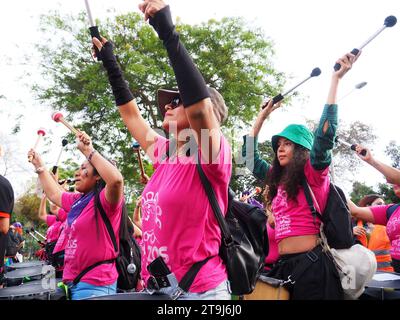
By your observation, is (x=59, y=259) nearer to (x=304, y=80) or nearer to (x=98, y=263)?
(x=98, y=263)

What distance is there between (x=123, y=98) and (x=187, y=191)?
0.99 metres

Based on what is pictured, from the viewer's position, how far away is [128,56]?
1661cm

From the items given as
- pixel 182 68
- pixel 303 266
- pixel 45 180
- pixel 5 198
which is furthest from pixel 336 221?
pixel 45 180

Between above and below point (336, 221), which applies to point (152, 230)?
above

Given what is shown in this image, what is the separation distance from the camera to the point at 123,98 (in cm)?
295

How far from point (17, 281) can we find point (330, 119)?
4631 millimetres

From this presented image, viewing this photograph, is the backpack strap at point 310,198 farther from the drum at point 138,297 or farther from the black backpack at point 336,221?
the drum at point 138,297

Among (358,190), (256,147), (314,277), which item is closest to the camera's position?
(314,277)

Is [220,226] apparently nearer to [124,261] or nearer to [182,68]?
[182,68]

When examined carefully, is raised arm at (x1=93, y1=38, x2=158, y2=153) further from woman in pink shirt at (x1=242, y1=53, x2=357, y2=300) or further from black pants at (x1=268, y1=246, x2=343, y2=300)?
black pants at (x1=268, y1=246, x2=343, y2=300)

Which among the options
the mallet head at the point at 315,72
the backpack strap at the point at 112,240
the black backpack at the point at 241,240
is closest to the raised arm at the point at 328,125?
the mallet head at the point at 315,72

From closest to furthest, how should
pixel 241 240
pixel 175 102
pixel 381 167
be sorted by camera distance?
pixel 241 240
pixel 175 102
pixel 381 167

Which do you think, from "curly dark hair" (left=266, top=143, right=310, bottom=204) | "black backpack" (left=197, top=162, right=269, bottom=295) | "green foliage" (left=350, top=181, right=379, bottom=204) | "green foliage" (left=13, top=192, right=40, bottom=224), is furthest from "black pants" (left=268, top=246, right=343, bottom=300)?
"green foliage" (left=13, top=192, right=40, bottom=224)

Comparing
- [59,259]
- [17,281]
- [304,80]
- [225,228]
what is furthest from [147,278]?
[17,281]
